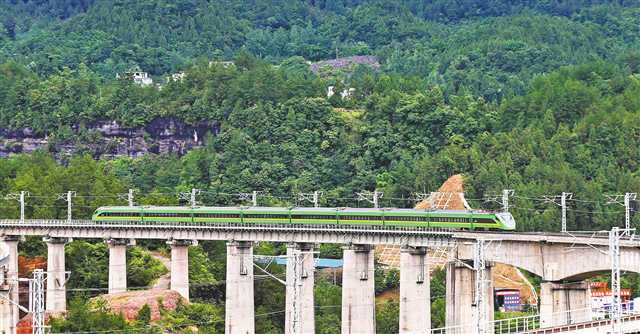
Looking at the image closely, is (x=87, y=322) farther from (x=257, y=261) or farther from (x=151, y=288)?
(x=257, y=261)

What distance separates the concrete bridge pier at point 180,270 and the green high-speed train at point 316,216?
250cm

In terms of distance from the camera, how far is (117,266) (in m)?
160

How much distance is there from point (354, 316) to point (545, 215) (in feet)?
144

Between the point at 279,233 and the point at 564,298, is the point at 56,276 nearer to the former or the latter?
the point at 279,233

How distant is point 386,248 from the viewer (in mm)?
194875

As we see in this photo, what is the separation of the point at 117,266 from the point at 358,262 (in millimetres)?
22863

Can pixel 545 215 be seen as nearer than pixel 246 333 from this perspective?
Result: No

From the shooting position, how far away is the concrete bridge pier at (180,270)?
157 meters

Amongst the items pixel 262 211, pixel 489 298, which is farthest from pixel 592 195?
pixel 489 298

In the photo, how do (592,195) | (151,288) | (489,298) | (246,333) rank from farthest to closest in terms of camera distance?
(592,195) → (151,288) → (246,333) → (489,298)

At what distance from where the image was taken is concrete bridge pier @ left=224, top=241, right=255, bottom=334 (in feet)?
489

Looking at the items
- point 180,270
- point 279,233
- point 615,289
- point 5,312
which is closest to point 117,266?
point 180,270

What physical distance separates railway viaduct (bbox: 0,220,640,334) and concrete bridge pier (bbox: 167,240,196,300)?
74 mm

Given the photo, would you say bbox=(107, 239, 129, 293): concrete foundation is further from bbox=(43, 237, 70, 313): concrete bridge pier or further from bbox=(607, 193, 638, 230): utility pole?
bbox=(607, 193, 638, 230): utility pole
